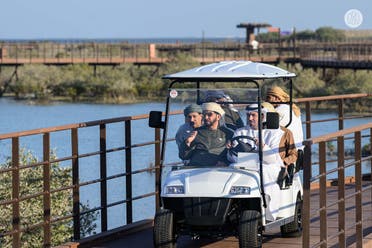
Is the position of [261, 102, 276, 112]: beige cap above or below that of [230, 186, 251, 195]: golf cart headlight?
above

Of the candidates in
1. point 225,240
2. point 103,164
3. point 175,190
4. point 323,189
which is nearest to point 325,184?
point 323,189

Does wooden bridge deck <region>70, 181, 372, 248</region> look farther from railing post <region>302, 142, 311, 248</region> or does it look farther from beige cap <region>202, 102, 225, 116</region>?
railing post <region>302, 142, 311, 248</region>

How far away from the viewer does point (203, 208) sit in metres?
8.90

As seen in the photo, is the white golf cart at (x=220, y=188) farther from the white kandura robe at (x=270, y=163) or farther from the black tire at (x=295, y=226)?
the black tire at (x=295, y=226)

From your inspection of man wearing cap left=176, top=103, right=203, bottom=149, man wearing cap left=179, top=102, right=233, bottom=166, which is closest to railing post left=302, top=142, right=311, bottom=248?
man wearing cap left=179, top=102, right=233, bottom=166

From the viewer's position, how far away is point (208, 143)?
30.2 ft

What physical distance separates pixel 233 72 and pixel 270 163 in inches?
32.3

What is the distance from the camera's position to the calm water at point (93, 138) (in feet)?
71.2

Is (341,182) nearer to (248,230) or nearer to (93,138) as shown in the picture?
(248,230)

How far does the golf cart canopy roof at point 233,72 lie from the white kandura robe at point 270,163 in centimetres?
46

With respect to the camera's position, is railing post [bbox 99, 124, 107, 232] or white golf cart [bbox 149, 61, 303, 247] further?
railing post [bbox 99, 124, 107, 232]

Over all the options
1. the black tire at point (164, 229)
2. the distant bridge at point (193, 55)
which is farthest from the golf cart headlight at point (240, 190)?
the distant bridge at point (193, 55)

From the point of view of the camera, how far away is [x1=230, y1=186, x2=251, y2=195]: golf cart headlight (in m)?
8.84

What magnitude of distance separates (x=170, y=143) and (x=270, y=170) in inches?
43.8
